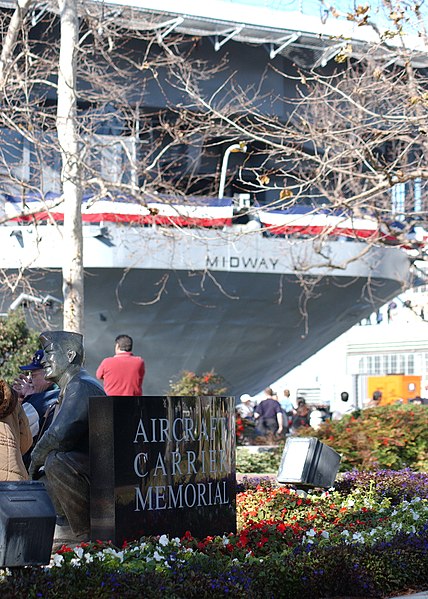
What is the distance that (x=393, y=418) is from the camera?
1753cm

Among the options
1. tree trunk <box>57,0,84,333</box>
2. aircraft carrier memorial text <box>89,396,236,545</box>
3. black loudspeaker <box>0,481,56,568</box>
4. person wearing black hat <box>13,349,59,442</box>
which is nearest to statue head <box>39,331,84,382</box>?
person wearing black hat <box>13,349,59,442</box>

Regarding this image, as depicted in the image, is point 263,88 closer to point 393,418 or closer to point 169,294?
point 169,294

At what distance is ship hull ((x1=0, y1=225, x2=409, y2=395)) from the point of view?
29203mm

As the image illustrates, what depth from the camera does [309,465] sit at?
36.9ft

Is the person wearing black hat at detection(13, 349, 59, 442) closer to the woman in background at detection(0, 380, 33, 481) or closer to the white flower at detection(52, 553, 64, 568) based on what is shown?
the woman in background at detection(0, 380, 33, 481)

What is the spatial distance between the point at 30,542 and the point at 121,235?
23.3 meters

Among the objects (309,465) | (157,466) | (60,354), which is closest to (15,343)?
(309,465)

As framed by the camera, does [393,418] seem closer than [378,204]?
Yes

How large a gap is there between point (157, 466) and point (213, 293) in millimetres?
23093

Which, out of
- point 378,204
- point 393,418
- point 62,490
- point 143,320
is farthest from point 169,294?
point 62,490

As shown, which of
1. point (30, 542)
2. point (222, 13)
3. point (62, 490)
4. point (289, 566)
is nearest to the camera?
point (30, 542)

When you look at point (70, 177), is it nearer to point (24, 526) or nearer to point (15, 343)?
point (15, 343)

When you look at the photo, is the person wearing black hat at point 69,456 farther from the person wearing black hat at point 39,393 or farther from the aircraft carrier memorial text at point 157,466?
the person wearing black hat at point 39,393

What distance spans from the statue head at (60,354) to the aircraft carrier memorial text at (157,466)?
900 mm
